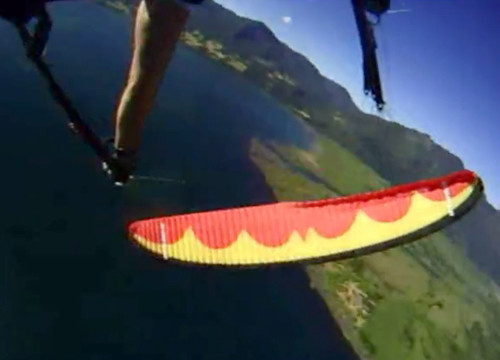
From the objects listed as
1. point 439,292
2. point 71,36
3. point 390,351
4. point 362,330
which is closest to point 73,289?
point 362,330

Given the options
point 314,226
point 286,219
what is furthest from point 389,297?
point 314,226

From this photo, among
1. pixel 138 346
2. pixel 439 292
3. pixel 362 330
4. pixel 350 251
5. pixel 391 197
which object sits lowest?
pixel 439 292

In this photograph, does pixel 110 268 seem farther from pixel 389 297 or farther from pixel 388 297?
pixel 389 297

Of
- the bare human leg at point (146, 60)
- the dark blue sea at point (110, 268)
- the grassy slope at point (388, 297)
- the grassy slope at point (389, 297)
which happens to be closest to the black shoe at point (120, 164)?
the bare human leg at point (146, 60)

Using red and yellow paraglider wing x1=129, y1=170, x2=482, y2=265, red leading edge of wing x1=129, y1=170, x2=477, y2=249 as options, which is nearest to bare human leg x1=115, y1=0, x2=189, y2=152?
red and yellow paraglider wing x1=129, y1=170, x2=482, y2=265

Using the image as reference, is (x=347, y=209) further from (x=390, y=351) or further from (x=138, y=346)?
(x=390, y=351)
